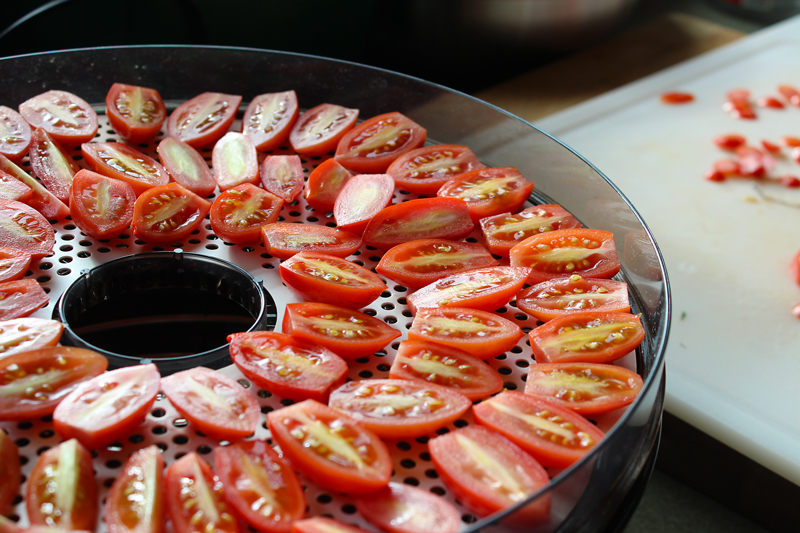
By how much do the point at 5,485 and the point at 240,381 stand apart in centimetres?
23

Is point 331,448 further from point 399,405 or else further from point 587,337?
point 587,337

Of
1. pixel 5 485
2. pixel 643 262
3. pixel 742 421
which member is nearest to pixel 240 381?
pixel 5 485

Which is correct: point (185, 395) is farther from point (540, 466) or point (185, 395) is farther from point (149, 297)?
point (540, 466)

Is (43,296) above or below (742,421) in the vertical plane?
above

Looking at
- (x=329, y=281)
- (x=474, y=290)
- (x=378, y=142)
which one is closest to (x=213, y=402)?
(x=329, y=281)

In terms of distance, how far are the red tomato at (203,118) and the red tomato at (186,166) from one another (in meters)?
0.04

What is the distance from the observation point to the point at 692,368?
145 centimetres

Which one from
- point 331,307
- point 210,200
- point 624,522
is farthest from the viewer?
point 210,200

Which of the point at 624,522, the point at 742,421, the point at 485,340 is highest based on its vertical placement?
the point at 485,340

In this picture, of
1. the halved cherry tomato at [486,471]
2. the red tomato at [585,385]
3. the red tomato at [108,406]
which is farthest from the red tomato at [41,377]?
the red tomato at [585,385]

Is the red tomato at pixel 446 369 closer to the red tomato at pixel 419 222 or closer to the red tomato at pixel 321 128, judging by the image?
the red tomato at pixel 419 222

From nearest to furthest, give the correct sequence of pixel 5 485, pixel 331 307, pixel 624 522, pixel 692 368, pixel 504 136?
pixel 5 485
pixel 624 522
pixel 331 307
pixel 504 136
pixel 692 368

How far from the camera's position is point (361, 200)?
1.04 m

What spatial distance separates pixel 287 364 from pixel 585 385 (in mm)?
325
